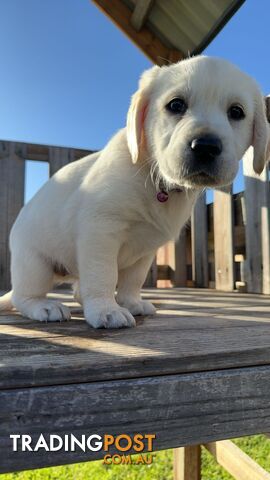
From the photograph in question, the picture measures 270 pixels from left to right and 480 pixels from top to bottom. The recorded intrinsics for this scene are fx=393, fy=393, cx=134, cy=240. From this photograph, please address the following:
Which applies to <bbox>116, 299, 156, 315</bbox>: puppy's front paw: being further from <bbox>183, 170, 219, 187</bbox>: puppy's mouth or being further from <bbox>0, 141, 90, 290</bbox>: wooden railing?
<bbox>0, 141, 90, 290</bbox>: wooden railing

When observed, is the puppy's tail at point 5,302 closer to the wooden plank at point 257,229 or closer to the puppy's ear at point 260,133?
the puppy's ear at point 260,133

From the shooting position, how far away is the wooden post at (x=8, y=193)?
4512 millimetres

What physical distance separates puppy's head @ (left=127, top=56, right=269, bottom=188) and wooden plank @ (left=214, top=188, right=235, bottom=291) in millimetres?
2487

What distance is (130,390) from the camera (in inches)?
38.6

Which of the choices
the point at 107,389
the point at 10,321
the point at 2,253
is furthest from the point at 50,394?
the point at 2,253

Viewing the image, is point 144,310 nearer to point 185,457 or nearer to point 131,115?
point 131,115

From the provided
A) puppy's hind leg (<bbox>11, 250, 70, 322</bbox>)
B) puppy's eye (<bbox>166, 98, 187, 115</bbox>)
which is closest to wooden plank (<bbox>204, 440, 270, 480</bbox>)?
puppy's hind leg (<bbox>11, 250, 70, 322</bbox>)

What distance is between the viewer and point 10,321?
1.77 meters

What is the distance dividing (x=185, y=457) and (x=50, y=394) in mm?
2056

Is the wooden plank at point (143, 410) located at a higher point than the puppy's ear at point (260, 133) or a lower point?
lower

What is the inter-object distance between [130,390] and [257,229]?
10.7 ft

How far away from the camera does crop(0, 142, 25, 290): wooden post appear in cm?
451

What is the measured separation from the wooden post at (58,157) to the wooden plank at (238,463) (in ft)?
11.5

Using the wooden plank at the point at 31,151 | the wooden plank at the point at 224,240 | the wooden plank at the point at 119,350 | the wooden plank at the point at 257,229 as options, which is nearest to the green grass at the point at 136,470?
the wooden plank at the point at 257,229
